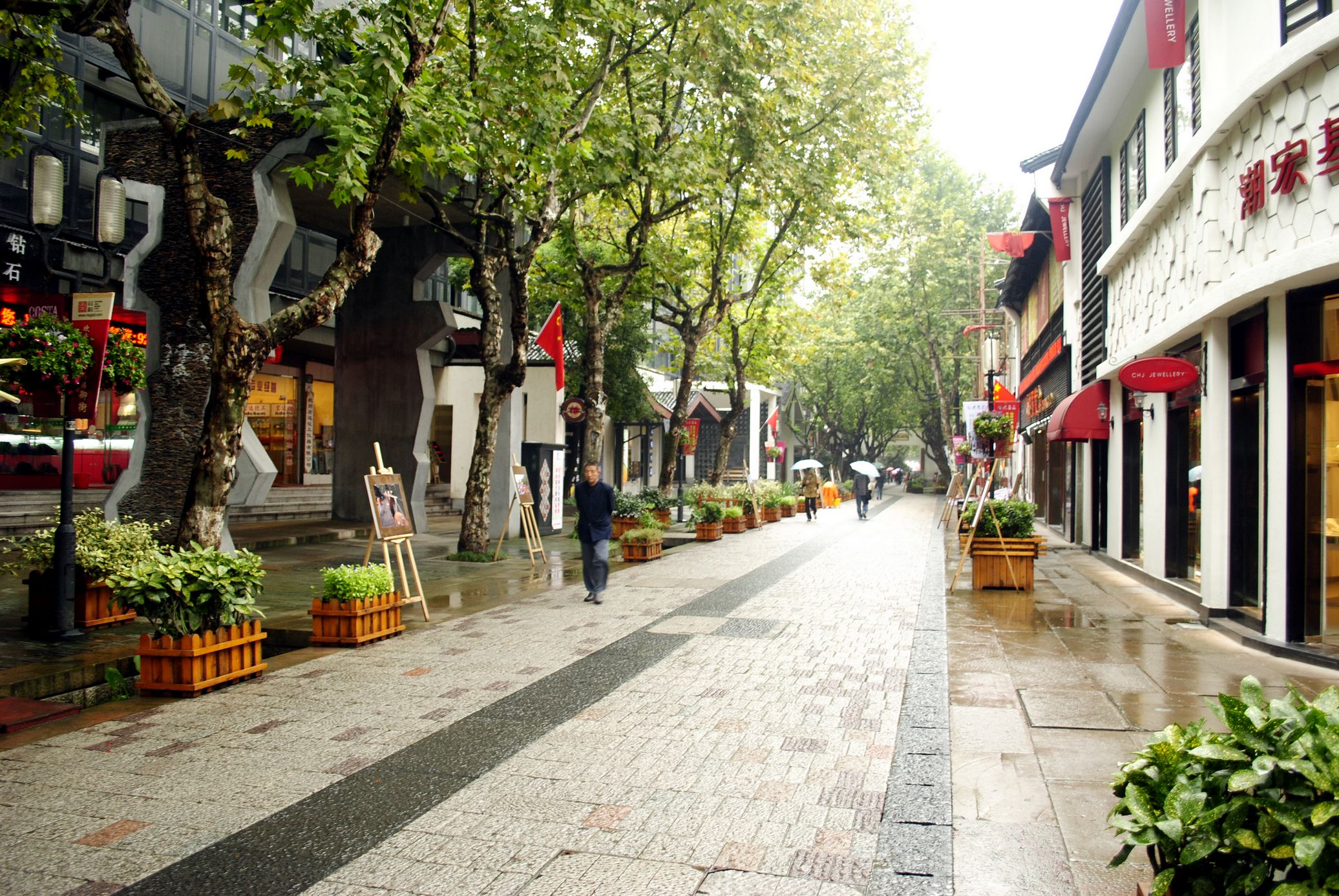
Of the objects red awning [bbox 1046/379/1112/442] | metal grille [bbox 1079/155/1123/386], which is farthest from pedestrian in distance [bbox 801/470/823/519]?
red awning [bbox 1046/379/1112/442]

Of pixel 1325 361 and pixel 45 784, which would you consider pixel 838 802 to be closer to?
pixel 45 784

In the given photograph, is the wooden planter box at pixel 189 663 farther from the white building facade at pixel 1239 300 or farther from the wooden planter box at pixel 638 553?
the wooden planter box at pixel 638 553

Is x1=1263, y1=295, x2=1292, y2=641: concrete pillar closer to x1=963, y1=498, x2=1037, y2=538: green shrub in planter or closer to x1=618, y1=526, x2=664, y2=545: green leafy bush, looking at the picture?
x1=963, y1=498, x2=1037, y2=538: green shrub in planter

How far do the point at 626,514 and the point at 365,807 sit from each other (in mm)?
15751

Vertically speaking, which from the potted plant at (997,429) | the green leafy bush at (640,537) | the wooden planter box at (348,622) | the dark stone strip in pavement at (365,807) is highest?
the potted plant at (997,429)

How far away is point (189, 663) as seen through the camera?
22.9ft

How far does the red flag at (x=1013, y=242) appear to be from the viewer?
23719 millimetres

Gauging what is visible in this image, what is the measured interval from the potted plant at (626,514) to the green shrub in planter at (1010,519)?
27.4 ft

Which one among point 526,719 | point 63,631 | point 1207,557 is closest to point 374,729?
point 526,719

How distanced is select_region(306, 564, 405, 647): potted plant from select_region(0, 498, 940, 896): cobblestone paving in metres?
0.22

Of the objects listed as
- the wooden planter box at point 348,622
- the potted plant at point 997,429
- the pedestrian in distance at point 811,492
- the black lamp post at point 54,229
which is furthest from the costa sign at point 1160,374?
the pedestrian in distance at point 811,492

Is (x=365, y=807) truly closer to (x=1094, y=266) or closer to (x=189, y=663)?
(x=189, y=663)

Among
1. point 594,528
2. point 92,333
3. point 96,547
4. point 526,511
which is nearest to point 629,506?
point 526,511

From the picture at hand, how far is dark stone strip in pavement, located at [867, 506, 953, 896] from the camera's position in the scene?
4.05m
